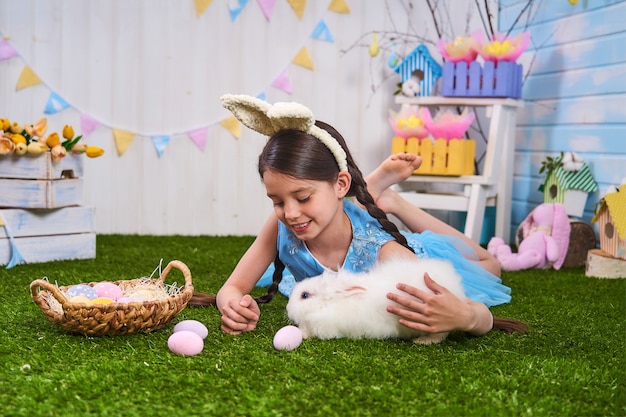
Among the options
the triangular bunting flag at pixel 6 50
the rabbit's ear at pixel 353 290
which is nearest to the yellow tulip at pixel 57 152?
the triangular bunting flag at pixel 6 50

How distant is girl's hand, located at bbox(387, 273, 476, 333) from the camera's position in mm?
1544

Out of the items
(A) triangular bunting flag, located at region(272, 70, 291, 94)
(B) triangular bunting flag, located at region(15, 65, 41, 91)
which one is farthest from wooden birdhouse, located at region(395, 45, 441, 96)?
(B) triangular bunting flag, located at region(15, 65, 41, 91)

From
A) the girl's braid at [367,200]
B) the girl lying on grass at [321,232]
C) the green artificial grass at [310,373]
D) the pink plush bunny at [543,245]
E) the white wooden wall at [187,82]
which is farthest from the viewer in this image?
the white wooden wall at [187,82]

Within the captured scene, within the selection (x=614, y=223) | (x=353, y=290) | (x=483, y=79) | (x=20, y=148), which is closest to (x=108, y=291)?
(x=353, y=290)

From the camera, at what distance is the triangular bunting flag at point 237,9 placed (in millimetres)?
3764

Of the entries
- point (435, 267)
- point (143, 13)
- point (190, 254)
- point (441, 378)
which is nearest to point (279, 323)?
point (435, 267)

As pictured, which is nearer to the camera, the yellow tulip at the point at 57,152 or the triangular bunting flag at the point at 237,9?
the yellow tulip at the point at 57,152

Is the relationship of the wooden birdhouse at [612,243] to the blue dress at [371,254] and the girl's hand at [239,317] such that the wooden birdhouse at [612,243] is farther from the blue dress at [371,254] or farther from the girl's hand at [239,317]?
the girl's hand at [239,317]

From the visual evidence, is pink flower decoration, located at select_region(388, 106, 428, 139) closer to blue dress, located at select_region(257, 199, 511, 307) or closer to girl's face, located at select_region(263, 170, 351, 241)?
blue dress, located at select_region(257, 199, 511, 307)

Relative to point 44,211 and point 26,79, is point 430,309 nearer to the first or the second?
point 44,211

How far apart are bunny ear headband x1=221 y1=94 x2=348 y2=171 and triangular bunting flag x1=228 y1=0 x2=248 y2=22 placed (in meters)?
2.12

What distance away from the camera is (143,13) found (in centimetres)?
366

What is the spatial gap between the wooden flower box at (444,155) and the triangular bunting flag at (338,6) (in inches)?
35.6

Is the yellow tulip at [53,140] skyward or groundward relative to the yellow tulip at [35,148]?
skyward
